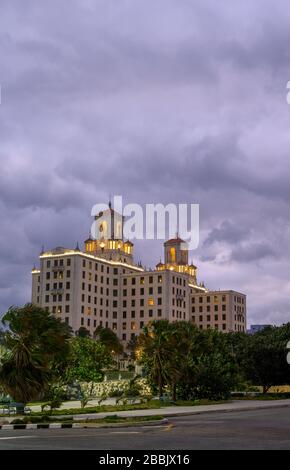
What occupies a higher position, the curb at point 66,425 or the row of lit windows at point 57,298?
the row of lit windows at point 57,298

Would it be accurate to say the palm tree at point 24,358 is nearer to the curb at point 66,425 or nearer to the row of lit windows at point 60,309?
the curb at point 66,425

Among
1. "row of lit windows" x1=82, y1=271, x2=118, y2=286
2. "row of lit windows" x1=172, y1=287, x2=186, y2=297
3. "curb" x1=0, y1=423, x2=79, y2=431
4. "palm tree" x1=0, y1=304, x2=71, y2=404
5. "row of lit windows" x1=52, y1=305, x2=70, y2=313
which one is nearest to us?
"curb" x1=0, y1=423, x2=79, y2=431

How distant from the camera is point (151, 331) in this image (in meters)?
46.8

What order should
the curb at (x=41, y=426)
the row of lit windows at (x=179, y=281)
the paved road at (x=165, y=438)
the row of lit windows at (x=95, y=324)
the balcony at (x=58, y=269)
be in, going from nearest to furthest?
the paved road at (x=165, y=438)
the curb at (x=41, y=426)
the row of lit windows at (x=95, y=324)
the balcony at (x=58, y=269)
the row of lit windows at (x=179, y=281)

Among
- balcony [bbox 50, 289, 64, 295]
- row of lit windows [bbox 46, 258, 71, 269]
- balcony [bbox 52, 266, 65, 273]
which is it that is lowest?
balcony [bbox 50, 289, 64, 295]

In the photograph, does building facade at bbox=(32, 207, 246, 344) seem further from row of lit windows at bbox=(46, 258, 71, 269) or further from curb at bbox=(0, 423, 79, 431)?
curb at bbox=(0, 423, 79, 431)

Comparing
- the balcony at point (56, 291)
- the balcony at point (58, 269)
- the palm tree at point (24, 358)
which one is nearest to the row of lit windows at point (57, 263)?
the balcony at point (58, 269)

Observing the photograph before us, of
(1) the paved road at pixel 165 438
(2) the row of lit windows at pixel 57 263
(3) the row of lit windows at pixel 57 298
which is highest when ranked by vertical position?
(2) the row of lit windows at pixel 57 263

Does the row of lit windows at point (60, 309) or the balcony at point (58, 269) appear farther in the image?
the balcony at point (58, 269)

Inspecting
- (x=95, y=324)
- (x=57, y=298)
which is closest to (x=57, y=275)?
(x=57, y=298)

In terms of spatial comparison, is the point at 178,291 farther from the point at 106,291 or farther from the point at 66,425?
the point at 66,425

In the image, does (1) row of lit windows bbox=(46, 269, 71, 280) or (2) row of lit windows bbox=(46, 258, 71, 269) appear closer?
(1) row of lit windows bbox=(46, 269, 71, 280)

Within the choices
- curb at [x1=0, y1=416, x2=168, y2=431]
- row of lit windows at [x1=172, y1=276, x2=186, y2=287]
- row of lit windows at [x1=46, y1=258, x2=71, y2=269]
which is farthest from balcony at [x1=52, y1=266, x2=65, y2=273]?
curb at [x1=0, y1=416, x2=168, y2=431]
